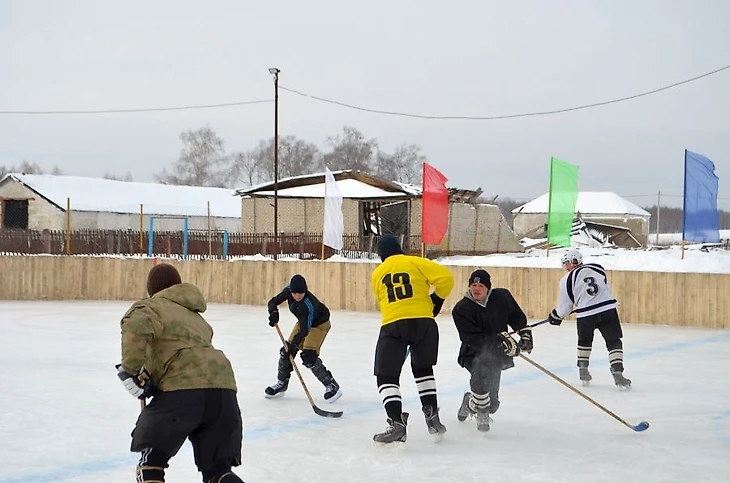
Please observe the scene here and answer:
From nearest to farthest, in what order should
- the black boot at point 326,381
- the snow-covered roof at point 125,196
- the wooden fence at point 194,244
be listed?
the black boot at point 326,381
the wooden fence at point 194,244
the snow-covered roof at point 125,196

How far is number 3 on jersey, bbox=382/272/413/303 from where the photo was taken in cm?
604

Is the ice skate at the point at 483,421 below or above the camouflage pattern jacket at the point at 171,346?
below

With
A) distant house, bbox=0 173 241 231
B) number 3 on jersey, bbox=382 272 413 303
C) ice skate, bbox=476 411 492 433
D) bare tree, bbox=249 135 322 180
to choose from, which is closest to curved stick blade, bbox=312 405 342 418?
ice skate, bbox=476 411 492 433

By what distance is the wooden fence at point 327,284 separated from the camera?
15016 mm

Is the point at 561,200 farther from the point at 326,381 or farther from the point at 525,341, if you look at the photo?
the point at 525,341

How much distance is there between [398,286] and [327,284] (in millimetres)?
12265

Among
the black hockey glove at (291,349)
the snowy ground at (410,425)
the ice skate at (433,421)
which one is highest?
the black hockey glove at (291,349)

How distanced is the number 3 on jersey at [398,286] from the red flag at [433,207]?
12.1m

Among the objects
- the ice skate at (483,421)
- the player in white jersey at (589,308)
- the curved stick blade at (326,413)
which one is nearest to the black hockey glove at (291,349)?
the curved stick blade at (326,413)

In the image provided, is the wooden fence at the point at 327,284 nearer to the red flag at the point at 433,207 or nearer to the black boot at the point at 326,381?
the red flag at the point at 433,207

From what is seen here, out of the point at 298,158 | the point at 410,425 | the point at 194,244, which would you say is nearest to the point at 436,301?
the point at 410,425

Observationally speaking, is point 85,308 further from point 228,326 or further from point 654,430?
point 654,430

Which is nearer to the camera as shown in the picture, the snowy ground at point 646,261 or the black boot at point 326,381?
the black boot at point 326,381

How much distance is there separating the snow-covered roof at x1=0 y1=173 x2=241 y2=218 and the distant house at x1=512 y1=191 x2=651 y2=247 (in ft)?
54.9
